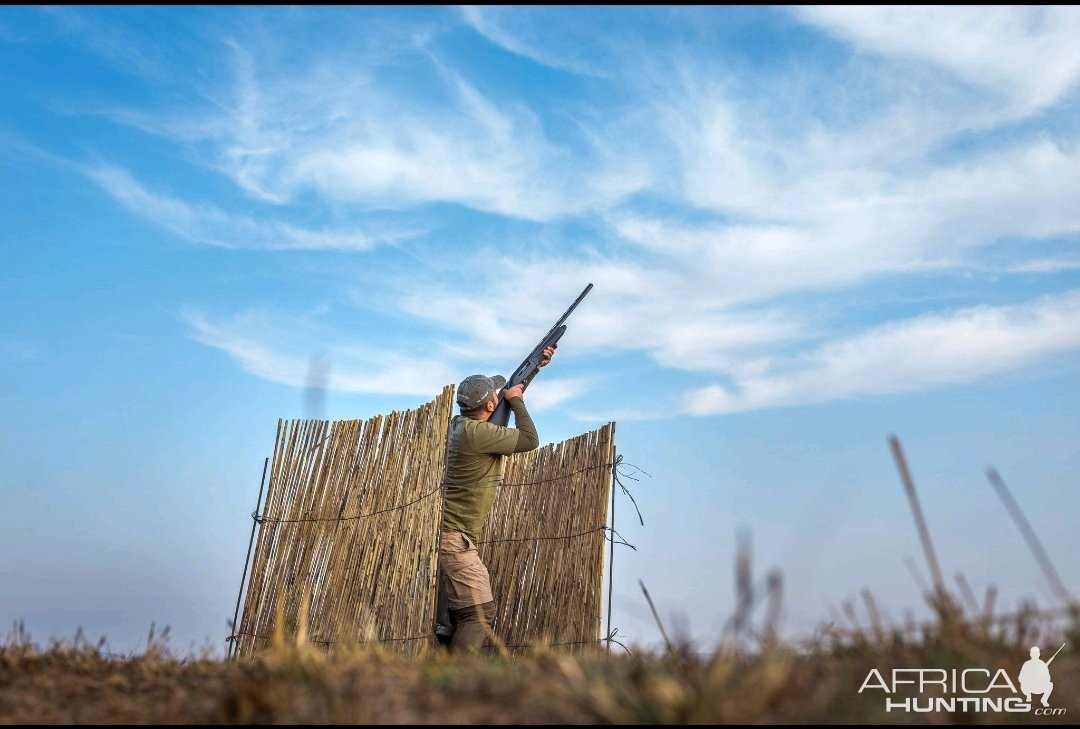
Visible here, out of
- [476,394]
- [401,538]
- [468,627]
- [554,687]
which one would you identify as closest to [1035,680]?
[554,687]

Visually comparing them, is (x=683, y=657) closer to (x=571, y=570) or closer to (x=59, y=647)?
(x=59, y=647)

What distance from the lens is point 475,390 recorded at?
5906 millimetres

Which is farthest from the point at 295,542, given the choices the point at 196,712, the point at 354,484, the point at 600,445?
the point at 196,712

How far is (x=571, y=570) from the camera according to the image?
588 centimetres

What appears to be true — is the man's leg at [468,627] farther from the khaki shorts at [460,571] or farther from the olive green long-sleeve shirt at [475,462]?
the olive green long-sleeve shirt at [475,462]

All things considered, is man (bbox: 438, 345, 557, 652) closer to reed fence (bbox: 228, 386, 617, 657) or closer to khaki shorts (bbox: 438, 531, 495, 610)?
khaki shorts (bbox: 438, 531, 495, 610)

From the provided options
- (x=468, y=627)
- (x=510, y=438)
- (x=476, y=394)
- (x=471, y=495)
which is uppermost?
(x=476, y=394)

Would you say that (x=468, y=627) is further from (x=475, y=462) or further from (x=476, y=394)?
(x=476, y=394)

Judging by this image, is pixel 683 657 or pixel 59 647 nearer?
pixel 683 657

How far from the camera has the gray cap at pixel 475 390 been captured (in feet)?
19.4

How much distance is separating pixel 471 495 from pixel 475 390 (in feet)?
2.04

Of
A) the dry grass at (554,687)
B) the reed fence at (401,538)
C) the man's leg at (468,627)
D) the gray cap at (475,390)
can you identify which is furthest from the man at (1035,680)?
the gray cap at (475,390)

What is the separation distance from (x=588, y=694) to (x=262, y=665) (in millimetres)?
1222

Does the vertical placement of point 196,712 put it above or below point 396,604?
below
